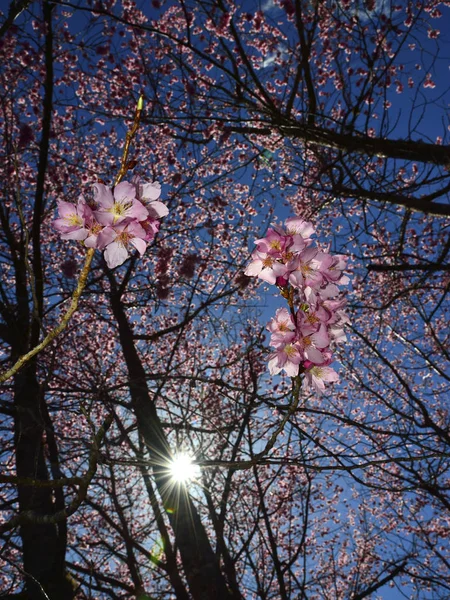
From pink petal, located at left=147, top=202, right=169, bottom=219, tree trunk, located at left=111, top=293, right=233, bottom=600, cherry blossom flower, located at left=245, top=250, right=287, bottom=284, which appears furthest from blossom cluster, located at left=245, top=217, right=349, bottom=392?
tree trunk, located at left=111, top=293, right=233, bottom=600

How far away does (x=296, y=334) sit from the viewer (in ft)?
5.18

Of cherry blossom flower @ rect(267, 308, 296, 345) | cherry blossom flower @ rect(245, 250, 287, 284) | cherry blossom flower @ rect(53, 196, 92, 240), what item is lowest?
cherry blossom flower @ rect(267, 308, 296, 345)

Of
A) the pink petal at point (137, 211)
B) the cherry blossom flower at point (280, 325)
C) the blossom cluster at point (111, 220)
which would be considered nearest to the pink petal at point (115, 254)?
the blossom cluster at point (111, 220)

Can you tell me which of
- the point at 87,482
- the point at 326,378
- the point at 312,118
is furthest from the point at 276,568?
the point at 312,118

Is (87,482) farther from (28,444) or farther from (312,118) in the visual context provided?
(312,118)

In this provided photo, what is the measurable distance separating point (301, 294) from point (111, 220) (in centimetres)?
75

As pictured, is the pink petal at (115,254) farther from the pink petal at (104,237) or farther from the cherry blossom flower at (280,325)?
the cherry blossom flower at (280,325)

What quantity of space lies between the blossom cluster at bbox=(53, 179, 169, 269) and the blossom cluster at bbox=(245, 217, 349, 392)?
1.52ft

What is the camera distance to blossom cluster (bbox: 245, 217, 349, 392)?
154 centimetres

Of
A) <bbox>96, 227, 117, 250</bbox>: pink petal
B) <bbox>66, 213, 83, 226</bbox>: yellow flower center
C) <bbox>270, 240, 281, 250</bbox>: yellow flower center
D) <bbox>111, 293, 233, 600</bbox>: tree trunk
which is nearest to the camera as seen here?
<bbox>96, 227, 117, 250</bbox>: pink petal

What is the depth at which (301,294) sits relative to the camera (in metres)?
1.56

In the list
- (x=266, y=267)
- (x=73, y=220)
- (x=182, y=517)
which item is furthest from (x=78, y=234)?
(x=182, y=517)

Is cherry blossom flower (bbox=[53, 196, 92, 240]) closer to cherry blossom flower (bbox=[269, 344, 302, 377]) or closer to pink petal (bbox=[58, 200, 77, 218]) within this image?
pink petal (bbox=[58, 200, 77, 218])

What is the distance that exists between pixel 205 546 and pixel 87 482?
3.50m
